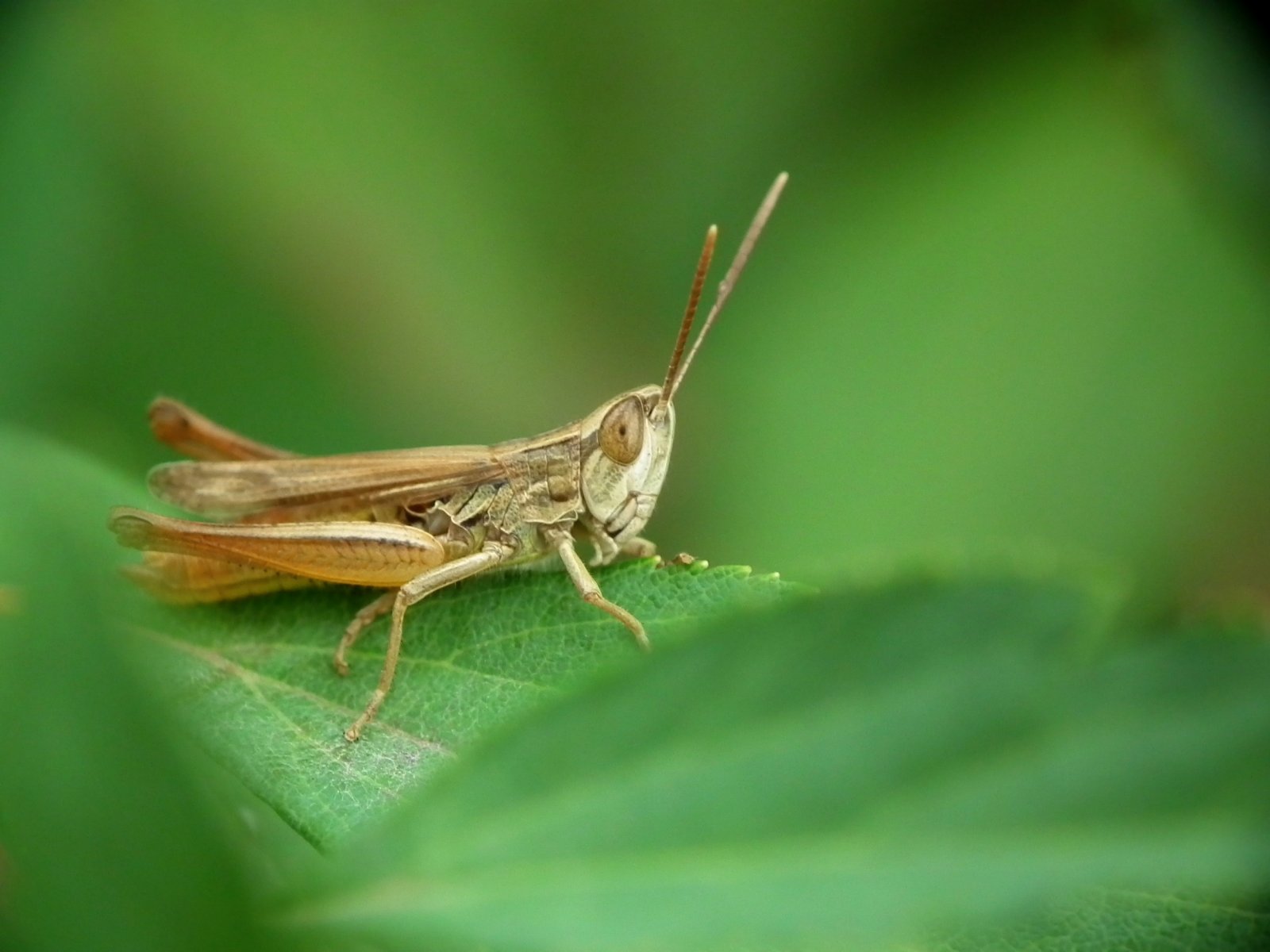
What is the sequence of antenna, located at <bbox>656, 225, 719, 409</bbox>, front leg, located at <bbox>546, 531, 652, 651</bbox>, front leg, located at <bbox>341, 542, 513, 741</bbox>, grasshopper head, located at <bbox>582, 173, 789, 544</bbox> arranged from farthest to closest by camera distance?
grasshopper head, located at <bbox>582, 173, 789, 544</bbox> < antenna, located at <bbox>656, 225, 719, 409</bbox> < front leg, located at <bbox>546, 531, 652, 651</bbox> < front leg, located at <bbox>341, 542, 513, 741</bbox>

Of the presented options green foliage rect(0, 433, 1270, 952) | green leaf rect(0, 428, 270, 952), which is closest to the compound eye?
green foliage rect(0, 433, 1270, 952)

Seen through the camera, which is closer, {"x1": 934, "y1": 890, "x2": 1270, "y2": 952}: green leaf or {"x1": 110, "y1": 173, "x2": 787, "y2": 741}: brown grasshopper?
{"x1": 934, "y1": 890, "x2": 1270, "y2": 952}: green leaf

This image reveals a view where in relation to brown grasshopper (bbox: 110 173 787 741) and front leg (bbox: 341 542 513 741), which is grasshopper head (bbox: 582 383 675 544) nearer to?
brown grasshopper (bbox: 110 173 787 741)

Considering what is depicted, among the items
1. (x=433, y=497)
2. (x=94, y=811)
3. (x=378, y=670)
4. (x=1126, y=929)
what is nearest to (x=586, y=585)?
(x=378, y=670)

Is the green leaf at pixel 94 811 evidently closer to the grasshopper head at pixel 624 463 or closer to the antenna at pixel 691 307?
the antenna at pixel 691 307

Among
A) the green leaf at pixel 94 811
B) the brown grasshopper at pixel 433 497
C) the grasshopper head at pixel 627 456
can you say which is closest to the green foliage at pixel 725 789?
the green leaf at pixel 94 811

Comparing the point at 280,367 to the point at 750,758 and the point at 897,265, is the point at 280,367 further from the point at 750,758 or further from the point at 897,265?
the point at 750,758

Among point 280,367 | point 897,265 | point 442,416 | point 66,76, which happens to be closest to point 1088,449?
point 897,265
